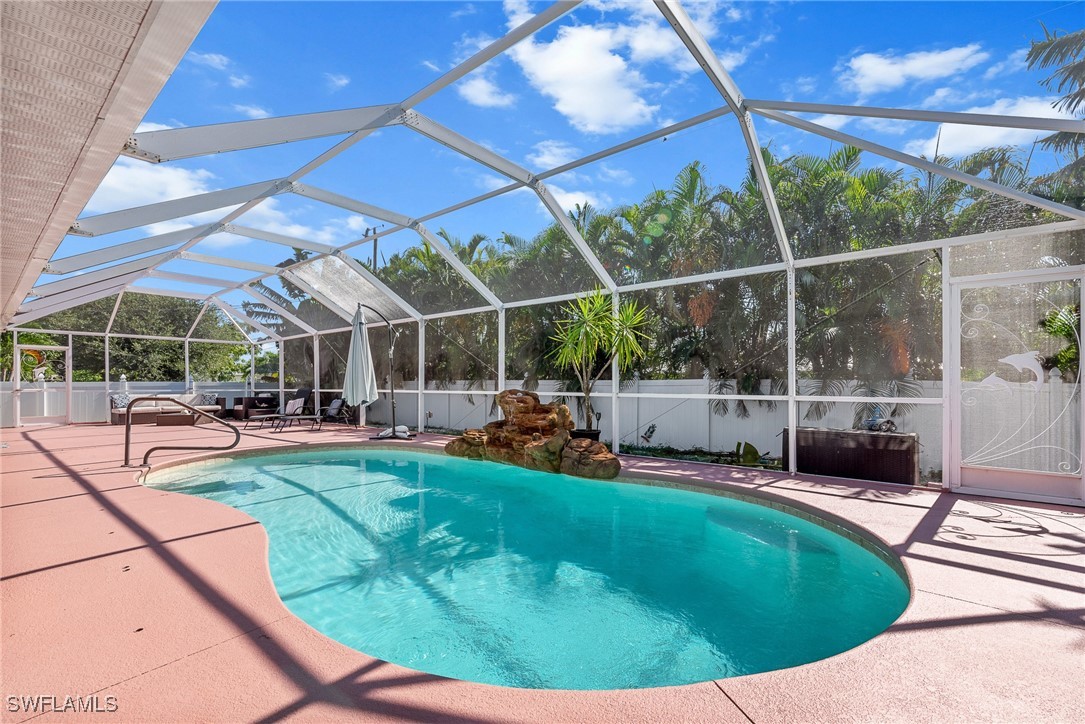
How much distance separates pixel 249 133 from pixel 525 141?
11.8 ft

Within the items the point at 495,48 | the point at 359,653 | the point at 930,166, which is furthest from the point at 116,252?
the point at 930,166

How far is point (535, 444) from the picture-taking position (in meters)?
7.59

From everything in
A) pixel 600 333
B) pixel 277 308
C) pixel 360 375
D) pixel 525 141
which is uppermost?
pixel 525 141

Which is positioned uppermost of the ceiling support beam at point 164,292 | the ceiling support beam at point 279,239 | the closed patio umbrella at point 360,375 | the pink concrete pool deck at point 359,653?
the ceiling support beam at point 279,239

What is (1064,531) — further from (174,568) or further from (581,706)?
(174,568)

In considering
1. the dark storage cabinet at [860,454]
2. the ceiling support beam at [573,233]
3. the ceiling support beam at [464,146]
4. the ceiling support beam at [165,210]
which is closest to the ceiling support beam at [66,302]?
the ceiling support beam at [165,210]

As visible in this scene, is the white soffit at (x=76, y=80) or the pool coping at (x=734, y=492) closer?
the white soffit at (x=76, y=80)

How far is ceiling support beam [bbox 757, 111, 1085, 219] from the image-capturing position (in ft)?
16.2

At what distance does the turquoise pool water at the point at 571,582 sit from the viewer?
2910mm

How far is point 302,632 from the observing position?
2.44 metres

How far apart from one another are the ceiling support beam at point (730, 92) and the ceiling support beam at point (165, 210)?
5.34m

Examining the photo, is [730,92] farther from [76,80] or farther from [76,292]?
[76,292]

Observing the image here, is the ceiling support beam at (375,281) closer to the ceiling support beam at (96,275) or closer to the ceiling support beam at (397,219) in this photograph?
the ceiling support beam at (397,219)

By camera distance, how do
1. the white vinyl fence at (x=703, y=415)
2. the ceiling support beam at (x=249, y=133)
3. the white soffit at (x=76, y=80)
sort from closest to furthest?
the white soffit at (x=76, y=80) → the ceiling support beam at (x=249, y=133) → the white vinyl fence at (x=703, y=415)
